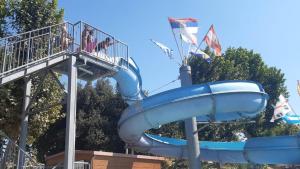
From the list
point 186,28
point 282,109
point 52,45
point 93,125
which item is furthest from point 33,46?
point 93,125

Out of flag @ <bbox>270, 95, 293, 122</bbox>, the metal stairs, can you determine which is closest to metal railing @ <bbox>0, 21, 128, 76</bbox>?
the metal stairs

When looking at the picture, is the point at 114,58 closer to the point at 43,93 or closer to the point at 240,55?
the point at 43,93

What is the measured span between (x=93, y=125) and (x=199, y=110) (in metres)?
16.2

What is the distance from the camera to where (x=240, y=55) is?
3497 cm

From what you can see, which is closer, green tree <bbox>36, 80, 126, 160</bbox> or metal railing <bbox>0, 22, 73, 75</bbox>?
metal railing <bbox>0, 22, 73, 75</bbox>

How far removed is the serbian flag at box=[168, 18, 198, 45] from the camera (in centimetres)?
1578

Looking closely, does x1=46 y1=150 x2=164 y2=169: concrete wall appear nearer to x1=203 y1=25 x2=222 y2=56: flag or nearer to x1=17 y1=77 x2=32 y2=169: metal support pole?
x1=17 y1=77 x2=32 y2=169: metal support pole

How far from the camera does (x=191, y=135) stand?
1484cm

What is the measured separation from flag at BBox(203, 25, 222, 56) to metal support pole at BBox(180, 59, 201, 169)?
50.1 inches

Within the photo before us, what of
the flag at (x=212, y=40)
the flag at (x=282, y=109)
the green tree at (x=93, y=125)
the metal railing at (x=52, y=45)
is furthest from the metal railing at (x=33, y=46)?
the green tree at (x=93, y=125)

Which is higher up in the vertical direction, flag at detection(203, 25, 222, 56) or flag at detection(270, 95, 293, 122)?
flag at detection(203, 25, 222, 56)

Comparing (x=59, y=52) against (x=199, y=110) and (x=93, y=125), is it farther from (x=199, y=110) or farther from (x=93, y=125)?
(x=93, y=125)

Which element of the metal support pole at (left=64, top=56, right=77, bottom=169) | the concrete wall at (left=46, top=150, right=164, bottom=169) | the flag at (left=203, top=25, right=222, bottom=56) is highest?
the flag at (left=203, top=25, right=222, bottom=56)

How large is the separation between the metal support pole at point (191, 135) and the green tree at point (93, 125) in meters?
13.0
